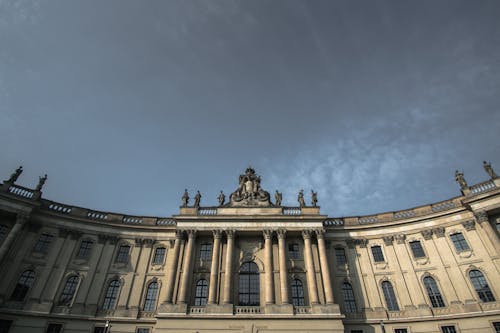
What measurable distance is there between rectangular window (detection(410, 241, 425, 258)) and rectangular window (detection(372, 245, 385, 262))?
3.26 meters

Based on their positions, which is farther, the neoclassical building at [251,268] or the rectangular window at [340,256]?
the rectangular window at [340,256]

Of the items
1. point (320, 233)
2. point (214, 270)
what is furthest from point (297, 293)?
point (214, 270)

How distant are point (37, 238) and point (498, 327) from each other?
4547cm

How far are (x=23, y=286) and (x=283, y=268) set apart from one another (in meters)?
25.9

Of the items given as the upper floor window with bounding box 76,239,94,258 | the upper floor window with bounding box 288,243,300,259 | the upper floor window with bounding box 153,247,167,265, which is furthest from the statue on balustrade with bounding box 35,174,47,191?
the upper floor window with bounding box 288,243,300,259

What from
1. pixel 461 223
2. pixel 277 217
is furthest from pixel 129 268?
pixel 461 223

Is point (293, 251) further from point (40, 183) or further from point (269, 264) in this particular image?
point (40, 183)

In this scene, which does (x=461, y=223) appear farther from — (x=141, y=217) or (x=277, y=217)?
(x=141, y=217)

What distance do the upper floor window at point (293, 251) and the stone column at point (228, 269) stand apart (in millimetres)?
6815

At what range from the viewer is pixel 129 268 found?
31.2 metres

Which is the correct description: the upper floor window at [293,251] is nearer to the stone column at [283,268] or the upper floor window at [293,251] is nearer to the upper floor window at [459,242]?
the stone column at [283,268]

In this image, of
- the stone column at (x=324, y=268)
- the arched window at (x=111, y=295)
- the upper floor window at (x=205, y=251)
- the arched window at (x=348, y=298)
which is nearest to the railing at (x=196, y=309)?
the upper floor window at (x=205, y=251)

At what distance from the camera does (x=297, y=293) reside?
28.9 meters

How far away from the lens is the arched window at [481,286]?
83.4 ft
